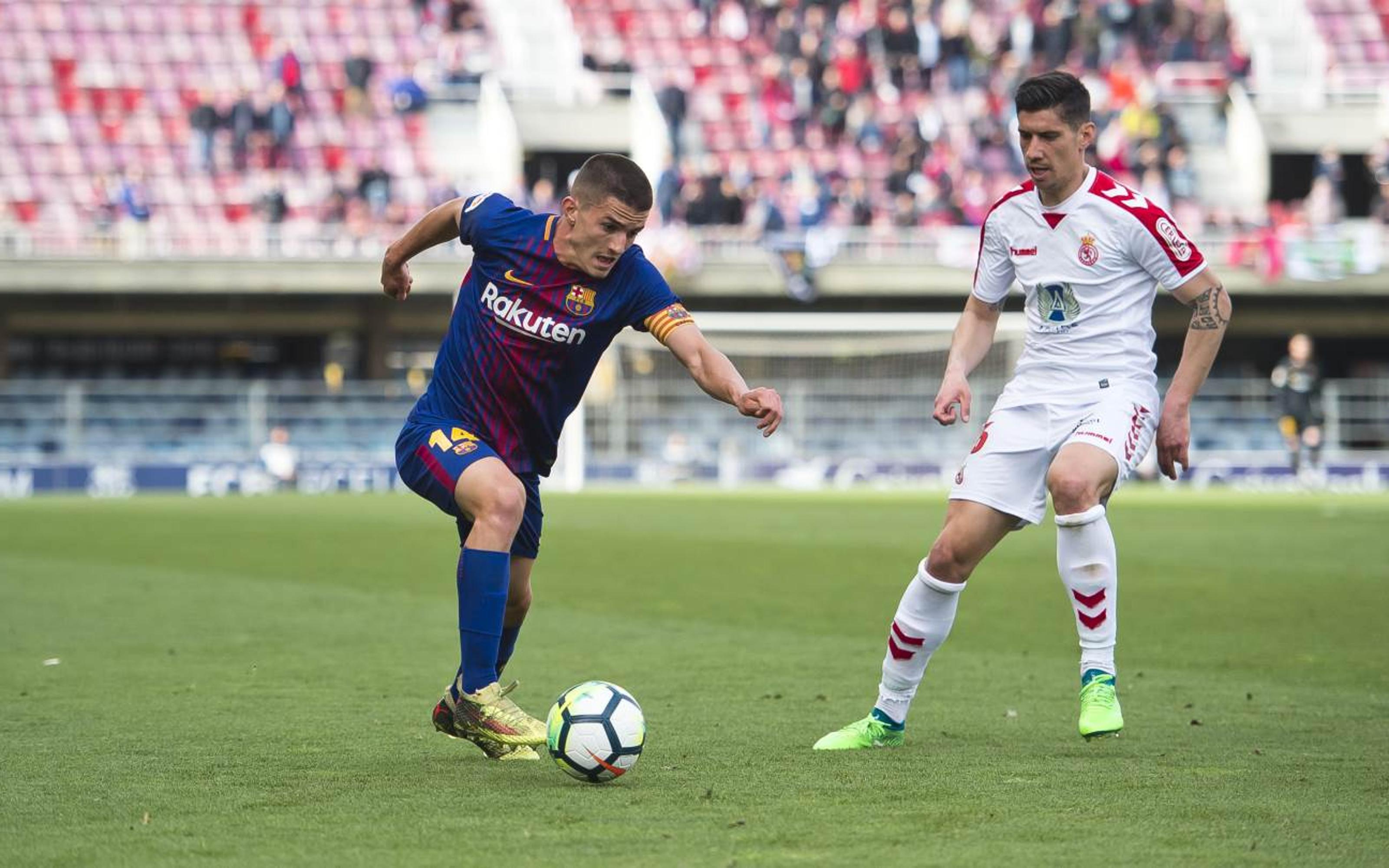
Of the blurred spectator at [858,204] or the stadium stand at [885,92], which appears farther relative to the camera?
the stadium stand at [885,92]

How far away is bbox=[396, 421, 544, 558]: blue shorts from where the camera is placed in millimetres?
5688

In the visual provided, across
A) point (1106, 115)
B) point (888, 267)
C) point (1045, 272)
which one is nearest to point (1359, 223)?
point (1106, 115)

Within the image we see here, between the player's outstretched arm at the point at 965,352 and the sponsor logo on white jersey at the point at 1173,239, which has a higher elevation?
the sponsor logo on white jersey at the point at 1173,239

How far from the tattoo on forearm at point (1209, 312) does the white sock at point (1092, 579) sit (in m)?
0.73

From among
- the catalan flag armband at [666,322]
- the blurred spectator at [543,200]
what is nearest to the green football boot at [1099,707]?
the catalan flag armband at [666,322]

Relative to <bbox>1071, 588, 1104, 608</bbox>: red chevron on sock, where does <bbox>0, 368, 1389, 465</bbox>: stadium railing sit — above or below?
below

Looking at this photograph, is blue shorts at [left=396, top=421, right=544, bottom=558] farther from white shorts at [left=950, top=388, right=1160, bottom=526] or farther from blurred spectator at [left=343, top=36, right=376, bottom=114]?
blurred spectator at [left=343, top=36, right=376, bottom=114]

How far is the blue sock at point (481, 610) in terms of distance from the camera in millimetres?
5535

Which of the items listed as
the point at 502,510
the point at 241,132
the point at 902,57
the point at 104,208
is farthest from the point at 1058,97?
the point at 902,57

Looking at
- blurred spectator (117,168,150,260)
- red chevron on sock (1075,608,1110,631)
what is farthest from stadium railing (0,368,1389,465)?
red chevron on sock (1075,608,1110,631)

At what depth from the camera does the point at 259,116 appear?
34.1 metres

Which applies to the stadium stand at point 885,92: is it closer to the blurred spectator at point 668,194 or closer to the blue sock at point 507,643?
the blurred spectator at point 668,194

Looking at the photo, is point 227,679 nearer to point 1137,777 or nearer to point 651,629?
point 651,629

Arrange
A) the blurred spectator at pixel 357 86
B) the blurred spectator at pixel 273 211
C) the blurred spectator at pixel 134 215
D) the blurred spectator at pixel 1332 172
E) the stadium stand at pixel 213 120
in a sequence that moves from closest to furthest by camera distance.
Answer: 1. the blurred spectator at pixel 134 215
2. the blurred spectator at pixel 273 211
3. the stadium stand at pixel 213 120
4. the blurred spectator at pixel 1332 172
5. the blurred spectator at pixel 357 86
